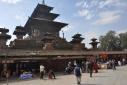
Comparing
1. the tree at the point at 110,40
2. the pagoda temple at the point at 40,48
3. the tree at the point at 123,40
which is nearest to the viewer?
the pagoda temple at the point at 40,48

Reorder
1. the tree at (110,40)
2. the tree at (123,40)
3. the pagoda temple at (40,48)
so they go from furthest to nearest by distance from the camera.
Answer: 1. the tree at (123,40)
2. the tree at (110,40)
3. the pagoda temple at (40,48)

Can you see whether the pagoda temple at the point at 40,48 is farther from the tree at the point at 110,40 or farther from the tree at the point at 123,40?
the tree at the point at 123,40

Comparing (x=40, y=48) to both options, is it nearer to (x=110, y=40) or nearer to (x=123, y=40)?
(x=110, y=40)

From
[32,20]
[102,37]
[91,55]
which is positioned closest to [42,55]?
[91,55]

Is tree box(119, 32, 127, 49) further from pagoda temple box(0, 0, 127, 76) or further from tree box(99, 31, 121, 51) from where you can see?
pagoda temple box(0, 0, 127, 76)

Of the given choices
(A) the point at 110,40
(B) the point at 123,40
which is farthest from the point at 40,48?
(B) the point at 123,40

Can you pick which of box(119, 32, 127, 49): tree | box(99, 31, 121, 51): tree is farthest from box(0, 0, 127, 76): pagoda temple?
box(119, 32, 127, 49): tree

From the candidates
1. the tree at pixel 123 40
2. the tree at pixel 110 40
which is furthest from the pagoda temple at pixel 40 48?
the tree at pixel 123 40

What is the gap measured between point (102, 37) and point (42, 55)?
58.7 metres

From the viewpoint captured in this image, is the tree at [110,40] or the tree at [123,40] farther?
the tree at [123,40]

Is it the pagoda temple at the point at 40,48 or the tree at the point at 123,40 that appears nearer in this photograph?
the pagoda temple at the point at 40,48

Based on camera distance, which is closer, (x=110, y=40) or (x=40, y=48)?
(x=40, y=48)

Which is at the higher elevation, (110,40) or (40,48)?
(110,40)

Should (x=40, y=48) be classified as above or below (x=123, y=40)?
below
